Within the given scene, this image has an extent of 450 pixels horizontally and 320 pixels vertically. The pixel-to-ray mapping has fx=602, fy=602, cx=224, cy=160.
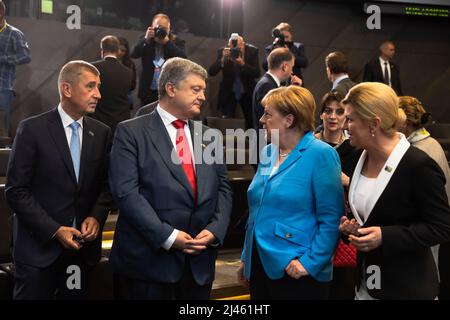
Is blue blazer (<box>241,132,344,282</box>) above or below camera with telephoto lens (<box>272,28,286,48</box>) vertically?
below

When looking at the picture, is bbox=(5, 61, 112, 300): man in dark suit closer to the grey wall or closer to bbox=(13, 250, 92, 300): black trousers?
bbox=(13, 250, 92, 300): black trousers

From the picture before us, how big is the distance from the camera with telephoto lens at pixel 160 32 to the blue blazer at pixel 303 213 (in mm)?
3500

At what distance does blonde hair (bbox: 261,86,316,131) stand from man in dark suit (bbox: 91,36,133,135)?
8.90 ft

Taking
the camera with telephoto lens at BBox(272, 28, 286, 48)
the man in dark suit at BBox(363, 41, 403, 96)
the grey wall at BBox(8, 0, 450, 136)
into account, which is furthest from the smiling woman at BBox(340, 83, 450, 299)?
the man in dark suit at BBox(363, 41, 403, 96)

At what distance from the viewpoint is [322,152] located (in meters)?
2.21

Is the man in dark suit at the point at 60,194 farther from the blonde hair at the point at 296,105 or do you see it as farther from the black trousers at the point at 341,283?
the black trousers at the point at 341,283

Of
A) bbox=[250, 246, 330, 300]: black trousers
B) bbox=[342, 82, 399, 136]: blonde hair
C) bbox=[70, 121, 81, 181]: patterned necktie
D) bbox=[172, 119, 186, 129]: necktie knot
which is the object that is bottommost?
bbox=[250, 246, 330, 300]: black trousers

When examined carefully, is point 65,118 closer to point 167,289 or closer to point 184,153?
point 184,153

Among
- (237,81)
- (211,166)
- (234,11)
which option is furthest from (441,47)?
(211,166)

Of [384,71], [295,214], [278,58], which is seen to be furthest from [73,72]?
[384,71]

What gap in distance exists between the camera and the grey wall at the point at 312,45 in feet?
21.7

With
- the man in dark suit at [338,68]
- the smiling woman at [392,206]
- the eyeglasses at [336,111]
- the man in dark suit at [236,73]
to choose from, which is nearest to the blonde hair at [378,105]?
the smiling woman at [392,206]

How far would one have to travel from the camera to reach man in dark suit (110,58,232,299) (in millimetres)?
2225

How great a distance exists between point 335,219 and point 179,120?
2.40ft
